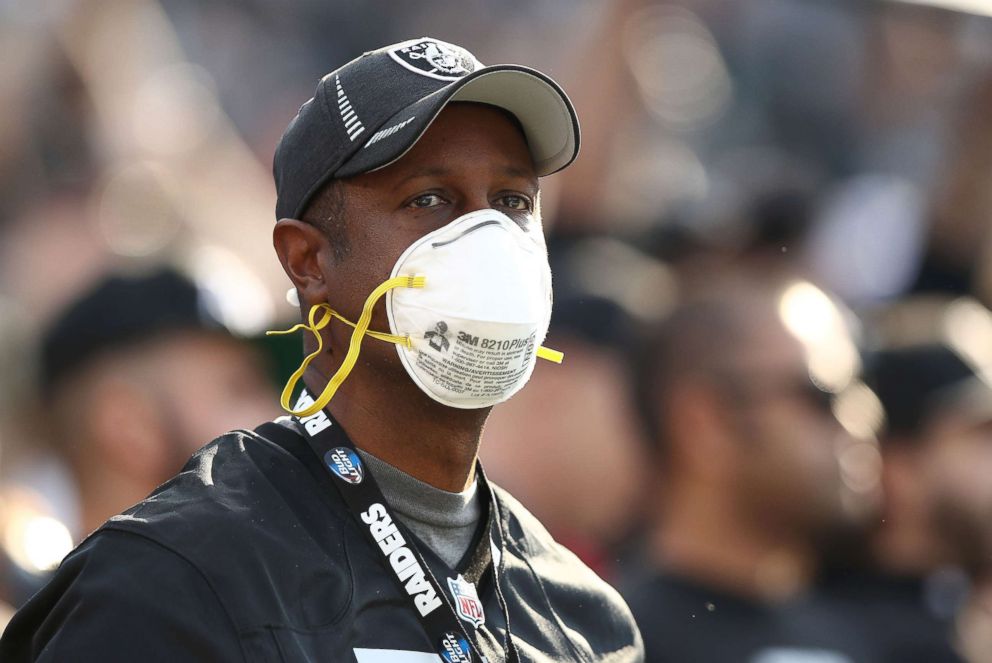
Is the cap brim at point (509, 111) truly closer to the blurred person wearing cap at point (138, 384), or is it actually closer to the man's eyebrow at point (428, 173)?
the man's eyebrow at point (428, 173)

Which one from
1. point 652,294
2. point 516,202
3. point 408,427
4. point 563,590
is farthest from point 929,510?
point 408,427

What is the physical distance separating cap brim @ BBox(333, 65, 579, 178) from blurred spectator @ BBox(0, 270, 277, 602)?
2.33 meters

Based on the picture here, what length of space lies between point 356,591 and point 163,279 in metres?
2.83

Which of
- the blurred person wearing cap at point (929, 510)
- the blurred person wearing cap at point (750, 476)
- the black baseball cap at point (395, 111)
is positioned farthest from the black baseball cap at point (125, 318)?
the blurred person wearing cap at point (929, 510)

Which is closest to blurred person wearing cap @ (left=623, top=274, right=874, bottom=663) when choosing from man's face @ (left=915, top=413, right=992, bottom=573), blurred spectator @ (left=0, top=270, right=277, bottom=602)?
man's face @ (left=915, top=413, right=992, bottom=573)

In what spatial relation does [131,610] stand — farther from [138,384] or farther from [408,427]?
[138,384]

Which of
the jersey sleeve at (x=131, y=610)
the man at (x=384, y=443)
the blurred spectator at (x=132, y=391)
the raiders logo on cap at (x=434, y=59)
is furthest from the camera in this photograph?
the blurred spectator at (x=132, y=391)

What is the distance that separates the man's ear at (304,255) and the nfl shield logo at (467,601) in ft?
1.94

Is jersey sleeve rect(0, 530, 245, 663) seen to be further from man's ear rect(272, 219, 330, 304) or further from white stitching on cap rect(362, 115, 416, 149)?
white stitching on cap rect(362, 115, 416, 149)

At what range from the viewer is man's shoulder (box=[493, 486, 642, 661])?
289cm

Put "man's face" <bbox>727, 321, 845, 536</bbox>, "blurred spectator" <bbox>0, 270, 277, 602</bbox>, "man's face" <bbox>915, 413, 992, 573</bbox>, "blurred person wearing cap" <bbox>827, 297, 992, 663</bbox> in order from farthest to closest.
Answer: "man's face" <bbox>915, 413, 992, 573</bbox>
"blurred person wearing cap" <bbox>827, 297, 992, 663</bbox>
"man's face" <bbox>727, 321, 845, 536</bbox>
"blurred spectator" <bbox>0, 270, 277, 602</bbox>

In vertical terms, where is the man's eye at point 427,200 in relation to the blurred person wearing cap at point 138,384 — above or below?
above

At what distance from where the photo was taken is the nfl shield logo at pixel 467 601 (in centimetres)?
256

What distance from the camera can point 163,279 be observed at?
5.03 m
